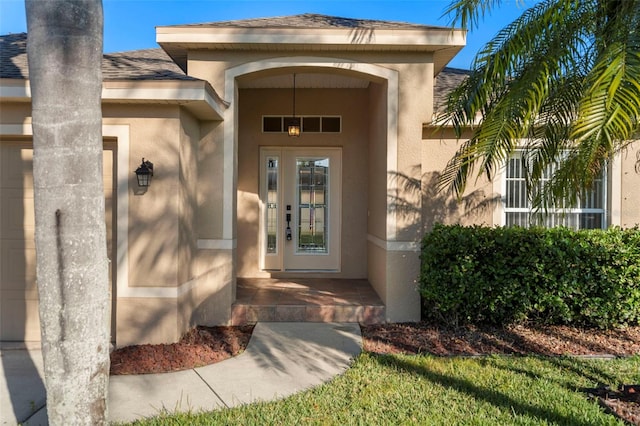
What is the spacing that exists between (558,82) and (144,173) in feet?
15.3

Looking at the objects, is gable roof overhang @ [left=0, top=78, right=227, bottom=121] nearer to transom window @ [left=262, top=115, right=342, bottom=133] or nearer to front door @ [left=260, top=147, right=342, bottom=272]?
transom window @ [left=262, top=115, right=342, bottom=133]

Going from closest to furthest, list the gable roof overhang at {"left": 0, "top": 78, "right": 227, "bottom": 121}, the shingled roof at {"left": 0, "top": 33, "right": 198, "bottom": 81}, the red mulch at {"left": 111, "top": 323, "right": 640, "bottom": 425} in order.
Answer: the red mulch at {"left": 111, "top": 323, "right": 640, "bottom": 425} → the gable roof overhang at {"left": 0, "top": 78, "right": 227, "bottom": 121} → the shingled roof at {"left": 0, "top": 33, "right": 198, "bottom": 81}

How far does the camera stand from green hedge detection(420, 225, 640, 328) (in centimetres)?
588

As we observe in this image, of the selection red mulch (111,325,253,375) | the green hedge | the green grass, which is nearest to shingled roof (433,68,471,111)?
the green hedge

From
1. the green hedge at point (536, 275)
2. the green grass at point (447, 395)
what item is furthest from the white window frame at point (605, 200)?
the green grass at point (447, 395)

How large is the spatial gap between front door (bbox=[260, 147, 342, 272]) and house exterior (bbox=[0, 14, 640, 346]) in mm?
30

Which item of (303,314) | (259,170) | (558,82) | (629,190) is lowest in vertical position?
(303,314)

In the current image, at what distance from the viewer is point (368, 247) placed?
8.70m

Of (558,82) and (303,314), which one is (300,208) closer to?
(303,314)

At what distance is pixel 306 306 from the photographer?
6559 mm

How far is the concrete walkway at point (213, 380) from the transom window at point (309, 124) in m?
4.57

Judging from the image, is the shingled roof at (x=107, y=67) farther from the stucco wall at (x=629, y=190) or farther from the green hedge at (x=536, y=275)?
the stucco wall at (x=629, y=190)

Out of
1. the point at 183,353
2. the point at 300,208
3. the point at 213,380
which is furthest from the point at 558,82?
the point at 300,208

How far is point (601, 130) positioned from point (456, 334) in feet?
12.0
